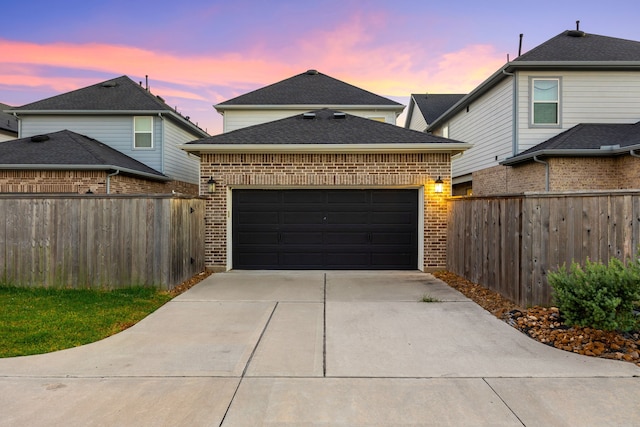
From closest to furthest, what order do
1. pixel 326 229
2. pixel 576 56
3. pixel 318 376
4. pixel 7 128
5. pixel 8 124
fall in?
pixel 318 376
pixel 326 229
pixel 576 56
pixel 7 128
pixel 8 124

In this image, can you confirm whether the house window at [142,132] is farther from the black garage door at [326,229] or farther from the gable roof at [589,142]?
the gable roof at [589,142]

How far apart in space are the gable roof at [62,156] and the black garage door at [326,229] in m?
5.33

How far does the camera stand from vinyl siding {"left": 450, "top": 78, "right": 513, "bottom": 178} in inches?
496

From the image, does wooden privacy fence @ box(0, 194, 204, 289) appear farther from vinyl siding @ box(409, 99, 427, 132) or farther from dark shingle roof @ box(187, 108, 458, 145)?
vinyl siding @ box(409, 99, 427, 132)

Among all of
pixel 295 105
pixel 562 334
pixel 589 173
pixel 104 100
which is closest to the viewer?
pixel 562 334

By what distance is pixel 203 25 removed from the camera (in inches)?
529

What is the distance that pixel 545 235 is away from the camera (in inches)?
238

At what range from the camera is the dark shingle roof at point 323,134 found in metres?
9.90

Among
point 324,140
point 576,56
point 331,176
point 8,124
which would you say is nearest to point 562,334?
point 331,176

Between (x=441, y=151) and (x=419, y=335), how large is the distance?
19.7ft

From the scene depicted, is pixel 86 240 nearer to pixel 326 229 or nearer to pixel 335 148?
pixel 326 229

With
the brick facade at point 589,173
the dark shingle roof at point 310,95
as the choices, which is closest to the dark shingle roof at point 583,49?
the brick facade at point 589,173

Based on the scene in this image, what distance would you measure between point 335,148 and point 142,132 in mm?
9966

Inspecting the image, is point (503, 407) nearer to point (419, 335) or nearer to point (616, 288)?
point (419, 335)
